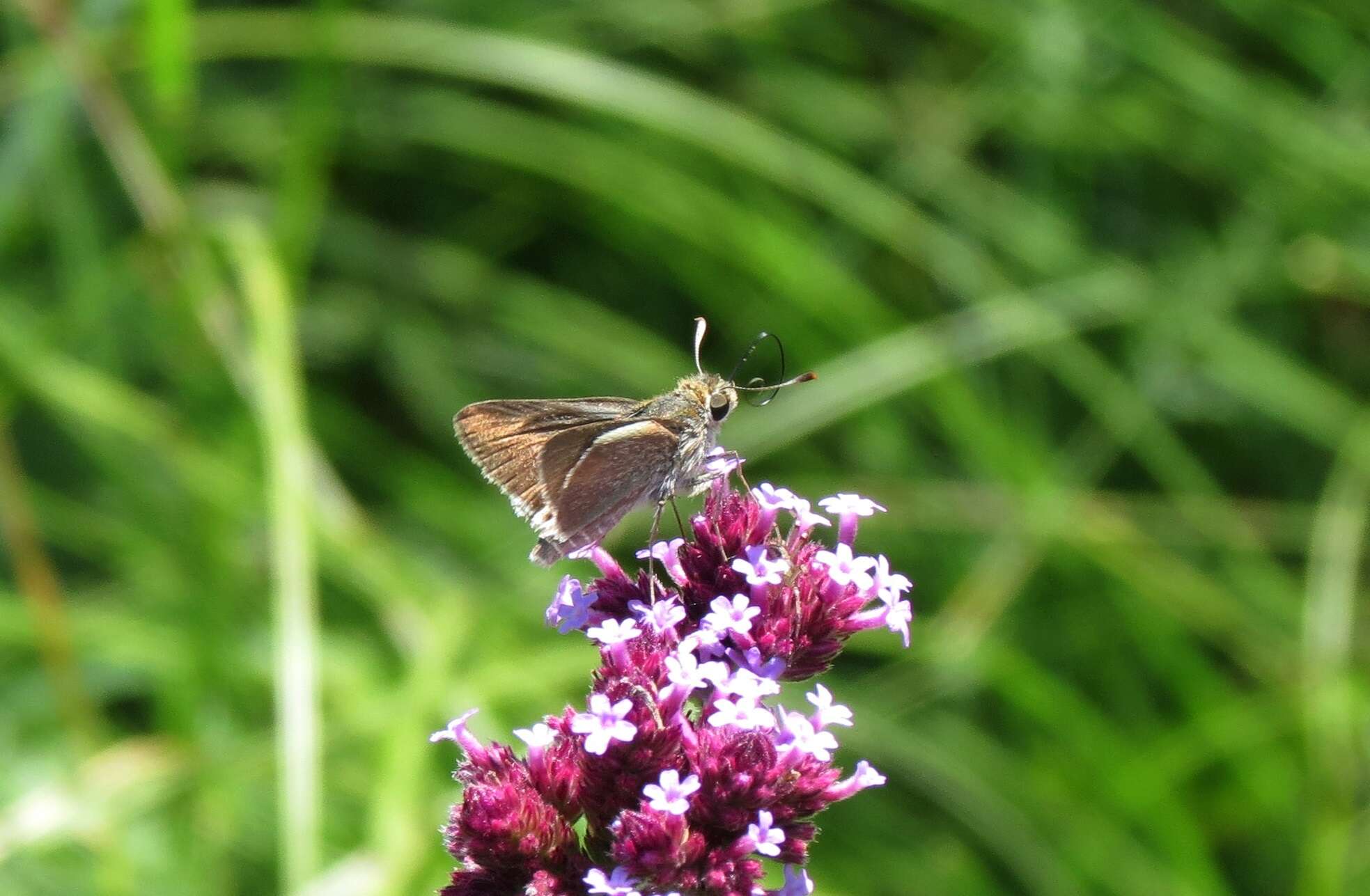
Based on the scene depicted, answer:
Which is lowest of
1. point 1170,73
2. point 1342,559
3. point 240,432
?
point 1342,559

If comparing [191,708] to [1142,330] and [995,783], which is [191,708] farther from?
[1142,330]

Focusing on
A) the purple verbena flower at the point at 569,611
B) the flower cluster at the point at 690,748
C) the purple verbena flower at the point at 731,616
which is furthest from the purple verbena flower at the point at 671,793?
the purple verbena flower at the point at 569,611

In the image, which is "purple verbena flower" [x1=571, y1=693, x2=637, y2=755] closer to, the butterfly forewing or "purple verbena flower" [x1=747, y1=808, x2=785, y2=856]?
"purple verbena flower" [x1=747, y1=808, x2=785, y2=856]

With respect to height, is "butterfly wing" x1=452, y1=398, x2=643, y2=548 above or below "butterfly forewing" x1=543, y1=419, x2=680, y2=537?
above

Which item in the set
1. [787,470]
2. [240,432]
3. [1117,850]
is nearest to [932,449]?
[787,470]

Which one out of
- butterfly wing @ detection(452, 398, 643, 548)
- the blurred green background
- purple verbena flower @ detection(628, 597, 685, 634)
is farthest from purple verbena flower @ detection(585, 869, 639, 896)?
the blurred green background

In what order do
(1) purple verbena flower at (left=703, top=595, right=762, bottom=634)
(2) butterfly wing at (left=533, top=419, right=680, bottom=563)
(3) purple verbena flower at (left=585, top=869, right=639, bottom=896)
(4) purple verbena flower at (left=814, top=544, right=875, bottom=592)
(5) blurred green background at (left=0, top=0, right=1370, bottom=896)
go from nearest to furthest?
(3) purple verbena flower at (left=585, top=869, right=639, bottom=896), (1) purple verbena flower at (left=703, top=595, right=762, bottom=634), (4) purple verbena flower at (left=814, top=544, right=875, bottom=592), (2) butterfly wing at (left=533, top=419, right=680, bottom=563), (5) blurred green background at (left=0, top=0, right=1370, bottom=896)

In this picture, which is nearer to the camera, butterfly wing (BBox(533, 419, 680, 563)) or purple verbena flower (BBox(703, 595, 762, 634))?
purple verbena flower (BBox(703, 595, 762, 634))

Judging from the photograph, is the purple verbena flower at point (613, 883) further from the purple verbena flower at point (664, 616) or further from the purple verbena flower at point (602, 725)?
the purple verbena flower at point (664, 616)
